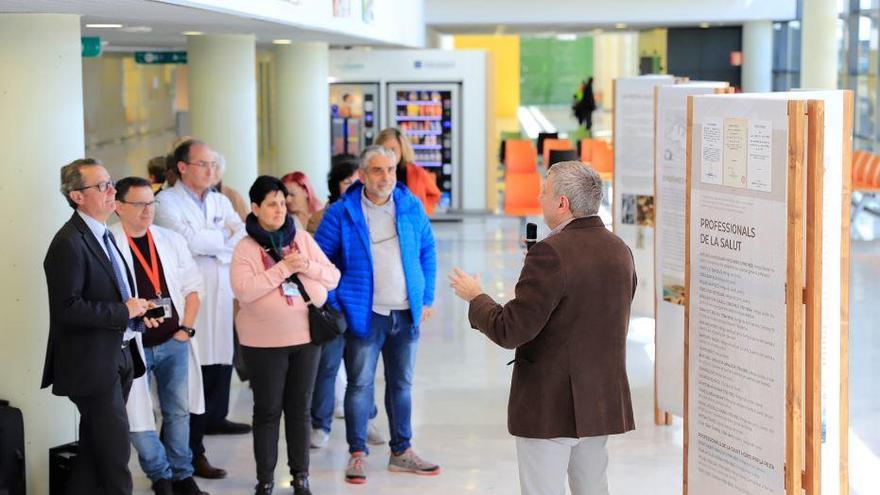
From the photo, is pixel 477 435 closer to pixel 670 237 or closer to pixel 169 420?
pixel 670 237

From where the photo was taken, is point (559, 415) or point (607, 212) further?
point (607, 212)

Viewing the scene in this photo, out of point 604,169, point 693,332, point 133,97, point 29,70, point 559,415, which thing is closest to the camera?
point 559,415

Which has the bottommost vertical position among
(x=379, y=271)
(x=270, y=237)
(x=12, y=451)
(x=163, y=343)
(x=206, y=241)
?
(x=12, y=451)

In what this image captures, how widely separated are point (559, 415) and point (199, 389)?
2454 millimetres

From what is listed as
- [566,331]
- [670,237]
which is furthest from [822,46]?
[566,331]

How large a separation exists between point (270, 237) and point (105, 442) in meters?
1.27

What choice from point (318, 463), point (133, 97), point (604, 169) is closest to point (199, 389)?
point (318, 463)

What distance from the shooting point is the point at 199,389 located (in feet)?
21.8

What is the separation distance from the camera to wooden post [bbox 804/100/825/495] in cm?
449

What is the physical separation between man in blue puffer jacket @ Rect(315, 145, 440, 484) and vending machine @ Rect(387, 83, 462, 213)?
41.4ft

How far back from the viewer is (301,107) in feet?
45.7

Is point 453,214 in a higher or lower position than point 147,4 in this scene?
lower

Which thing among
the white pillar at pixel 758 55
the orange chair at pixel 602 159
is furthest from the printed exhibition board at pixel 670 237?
the white pillar at pixel 758 55

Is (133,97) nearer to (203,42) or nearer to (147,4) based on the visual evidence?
(203,42)
